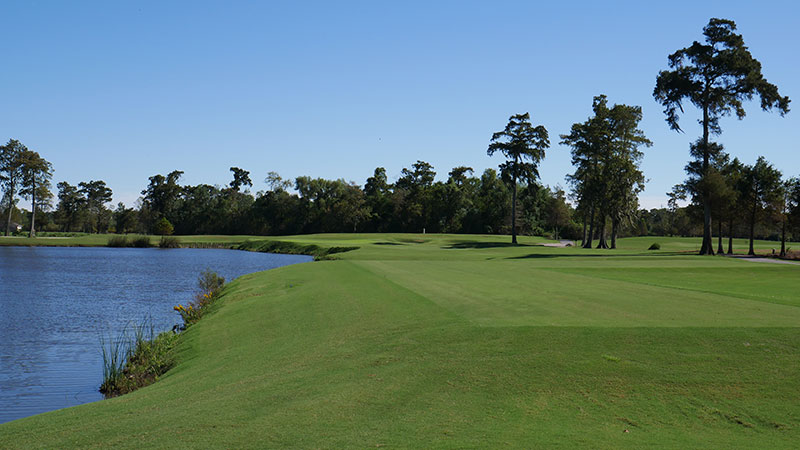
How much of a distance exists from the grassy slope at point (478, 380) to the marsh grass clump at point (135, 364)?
0.69 metres

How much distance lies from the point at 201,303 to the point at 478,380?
18.0 metres

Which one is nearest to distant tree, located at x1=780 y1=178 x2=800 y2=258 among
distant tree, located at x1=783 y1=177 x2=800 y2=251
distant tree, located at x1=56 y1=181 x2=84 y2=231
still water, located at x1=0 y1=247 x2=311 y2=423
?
distant tree, located at x1=783 y1=177 x2=800 y2=251

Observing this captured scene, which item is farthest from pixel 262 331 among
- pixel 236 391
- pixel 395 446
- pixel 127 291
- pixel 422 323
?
pixel 127 291

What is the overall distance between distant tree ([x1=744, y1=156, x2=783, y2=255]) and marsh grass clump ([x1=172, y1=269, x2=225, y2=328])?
45.4m

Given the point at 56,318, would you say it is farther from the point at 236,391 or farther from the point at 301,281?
the point at 236,391

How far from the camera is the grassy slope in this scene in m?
7.16

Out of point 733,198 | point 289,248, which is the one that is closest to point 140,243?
point 289,248

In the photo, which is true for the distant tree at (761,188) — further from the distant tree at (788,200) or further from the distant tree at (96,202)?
the distant tree at (96,202)

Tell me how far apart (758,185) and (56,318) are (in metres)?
54.4

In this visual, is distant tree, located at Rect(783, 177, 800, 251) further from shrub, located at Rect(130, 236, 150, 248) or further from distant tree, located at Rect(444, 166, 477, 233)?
shrub, located at Rect(130, 236, 150, 248)

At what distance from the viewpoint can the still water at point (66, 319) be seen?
12633mm

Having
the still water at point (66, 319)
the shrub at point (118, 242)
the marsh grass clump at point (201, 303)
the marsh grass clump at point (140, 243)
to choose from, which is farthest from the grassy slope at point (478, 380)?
the marsh grass clump at point (140, 243)

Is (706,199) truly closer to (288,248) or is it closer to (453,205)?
(288,248)

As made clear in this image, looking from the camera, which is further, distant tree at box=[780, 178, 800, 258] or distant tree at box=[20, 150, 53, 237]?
distant tree at box=[20, 150, 53, 237]
